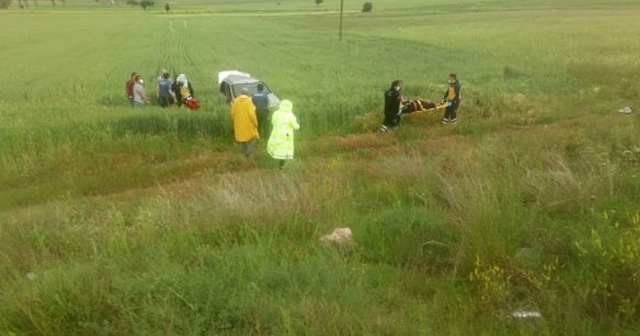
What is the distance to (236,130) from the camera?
41.2 ft

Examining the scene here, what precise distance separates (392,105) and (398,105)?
176 millimetres

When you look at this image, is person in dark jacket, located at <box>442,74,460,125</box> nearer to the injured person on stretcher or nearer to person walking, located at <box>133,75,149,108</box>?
the injured person on stretcher

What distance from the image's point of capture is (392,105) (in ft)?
48.8

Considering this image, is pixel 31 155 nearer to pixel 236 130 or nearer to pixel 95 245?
pixel 236 130

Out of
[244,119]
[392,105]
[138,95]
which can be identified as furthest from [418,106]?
[138,95]

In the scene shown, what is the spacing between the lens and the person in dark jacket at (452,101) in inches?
616

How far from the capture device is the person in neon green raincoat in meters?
10.9

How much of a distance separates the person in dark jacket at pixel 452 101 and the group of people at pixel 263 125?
5132 millimetres

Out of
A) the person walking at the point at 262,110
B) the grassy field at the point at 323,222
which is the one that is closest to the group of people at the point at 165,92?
the grassy field at the point at 323,222

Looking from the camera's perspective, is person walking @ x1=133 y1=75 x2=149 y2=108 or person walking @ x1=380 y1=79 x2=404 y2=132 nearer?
person walking @ x1=380 y1=79 x2=404 y2=132

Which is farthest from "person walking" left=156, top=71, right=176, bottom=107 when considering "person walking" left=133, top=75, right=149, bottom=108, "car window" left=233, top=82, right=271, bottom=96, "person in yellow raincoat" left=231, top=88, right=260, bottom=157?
"person in yellow raincoat" left=231, top=88, right=260, bottom=157

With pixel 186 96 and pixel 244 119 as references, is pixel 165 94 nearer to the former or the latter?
pixel 186 96

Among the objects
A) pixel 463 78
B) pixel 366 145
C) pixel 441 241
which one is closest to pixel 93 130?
pixel 366 145

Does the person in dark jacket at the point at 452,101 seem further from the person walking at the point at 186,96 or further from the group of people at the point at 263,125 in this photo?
the person walking at the point at 186,96
